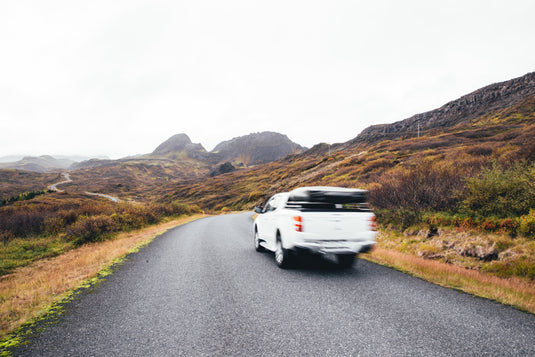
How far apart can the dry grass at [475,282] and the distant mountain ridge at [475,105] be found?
77.5 metres

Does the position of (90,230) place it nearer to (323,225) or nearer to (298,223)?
(298,223)

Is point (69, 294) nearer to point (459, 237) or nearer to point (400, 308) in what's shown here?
point (400, 308)

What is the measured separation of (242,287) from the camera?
213 inches

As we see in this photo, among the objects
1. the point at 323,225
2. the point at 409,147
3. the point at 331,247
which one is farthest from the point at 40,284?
the point at 409,147

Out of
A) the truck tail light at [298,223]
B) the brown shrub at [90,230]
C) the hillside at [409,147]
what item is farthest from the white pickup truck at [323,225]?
the brown shrub at [90,230]

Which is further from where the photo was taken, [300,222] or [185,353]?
[300,222]

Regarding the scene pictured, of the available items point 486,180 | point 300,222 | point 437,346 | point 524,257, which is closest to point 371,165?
point 486,180

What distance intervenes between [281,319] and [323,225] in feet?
8.76

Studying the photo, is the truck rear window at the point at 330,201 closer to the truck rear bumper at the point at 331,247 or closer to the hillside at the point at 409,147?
the truck rear bumper at the point at 331,247

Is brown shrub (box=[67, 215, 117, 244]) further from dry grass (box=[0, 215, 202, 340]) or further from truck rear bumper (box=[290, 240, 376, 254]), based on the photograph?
truck rear bumper (box=[290, 240, 376, 254])

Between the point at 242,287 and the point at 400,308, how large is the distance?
3055 millimetres

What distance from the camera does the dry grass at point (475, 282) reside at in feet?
14.8

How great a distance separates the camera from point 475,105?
9212cm

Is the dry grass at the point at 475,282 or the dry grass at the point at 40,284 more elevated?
the dry grass at the point at 40,284
